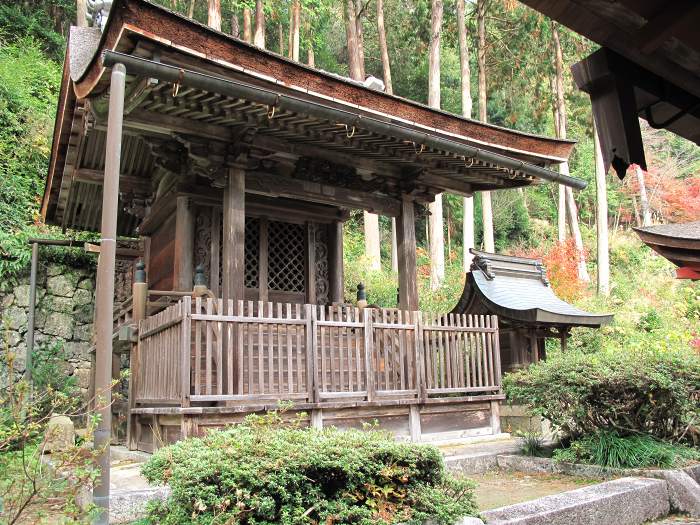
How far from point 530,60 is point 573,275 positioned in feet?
39.3

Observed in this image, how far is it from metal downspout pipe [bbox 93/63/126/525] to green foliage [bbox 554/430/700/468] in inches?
209

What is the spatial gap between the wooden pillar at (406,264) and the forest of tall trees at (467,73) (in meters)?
10.9

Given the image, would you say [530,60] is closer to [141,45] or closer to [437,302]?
[437,302]

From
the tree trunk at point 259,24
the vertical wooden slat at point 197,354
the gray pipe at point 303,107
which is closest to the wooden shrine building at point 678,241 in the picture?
the gray pipe at point 303,107

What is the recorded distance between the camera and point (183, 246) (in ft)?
29.6

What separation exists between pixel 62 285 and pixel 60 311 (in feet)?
1.97

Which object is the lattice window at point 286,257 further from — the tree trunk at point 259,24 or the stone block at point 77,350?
the tree trunk at point 259,24

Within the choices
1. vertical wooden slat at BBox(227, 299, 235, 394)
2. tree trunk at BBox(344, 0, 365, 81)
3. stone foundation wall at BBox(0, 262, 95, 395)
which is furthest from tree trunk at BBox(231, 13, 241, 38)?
vertical wooden slat at BBox(227, 299, 235, 394)

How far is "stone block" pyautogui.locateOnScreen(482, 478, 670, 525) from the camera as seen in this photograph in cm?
435

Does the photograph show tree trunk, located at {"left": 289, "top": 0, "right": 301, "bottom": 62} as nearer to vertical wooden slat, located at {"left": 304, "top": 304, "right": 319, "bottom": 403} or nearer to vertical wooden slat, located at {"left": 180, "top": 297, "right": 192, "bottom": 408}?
vertical wooden slat, located at {"left": 304, "top": 304, "right": 319, "bottom": 403}

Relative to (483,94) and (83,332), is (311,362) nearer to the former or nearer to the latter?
(83,332)

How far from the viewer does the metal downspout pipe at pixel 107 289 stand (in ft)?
14.7

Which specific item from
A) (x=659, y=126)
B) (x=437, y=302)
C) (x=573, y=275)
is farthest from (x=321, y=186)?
(x=573, y=275)

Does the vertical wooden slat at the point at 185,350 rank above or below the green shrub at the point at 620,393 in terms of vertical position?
above
